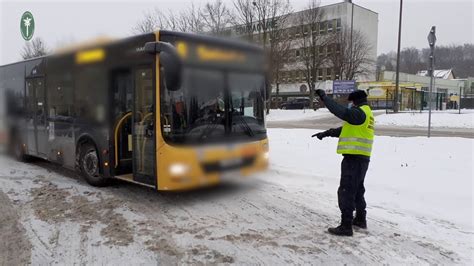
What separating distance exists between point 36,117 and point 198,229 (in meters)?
6.71

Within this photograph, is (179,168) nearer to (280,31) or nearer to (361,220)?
(361,220)

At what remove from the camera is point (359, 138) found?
16.7 ft

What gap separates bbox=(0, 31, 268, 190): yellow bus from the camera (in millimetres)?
6254

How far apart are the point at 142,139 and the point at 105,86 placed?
150cm

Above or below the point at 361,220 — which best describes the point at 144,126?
above

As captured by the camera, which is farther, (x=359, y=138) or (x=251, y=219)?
(x=251, y=219)

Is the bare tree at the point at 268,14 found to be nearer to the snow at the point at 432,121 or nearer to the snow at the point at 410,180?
the snow at the point at 432,121

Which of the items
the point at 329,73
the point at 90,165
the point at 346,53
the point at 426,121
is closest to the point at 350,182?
the point at 90,165

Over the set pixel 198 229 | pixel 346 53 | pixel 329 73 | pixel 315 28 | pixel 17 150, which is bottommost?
pixel 198 229

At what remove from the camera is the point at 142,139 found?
22.1ft

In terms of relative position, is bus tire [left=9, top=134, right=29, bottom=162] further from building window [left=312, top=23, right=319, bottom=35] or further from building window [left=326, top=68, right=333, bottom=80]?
building window [left=326, top=68, right=333, bottom=80]

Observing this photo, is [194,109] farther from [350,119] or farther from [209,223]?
[350,119]

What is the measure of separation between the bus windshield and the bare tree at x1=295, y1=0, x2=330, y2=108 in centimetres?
3797

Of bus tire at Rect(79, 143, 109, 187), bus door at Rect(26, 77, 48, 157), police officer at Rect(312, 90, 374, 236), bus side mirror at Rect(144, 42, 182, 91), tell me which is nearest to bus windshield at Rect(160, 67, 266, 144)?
bus side mirror at Rect(144, 42, 182, 91)
